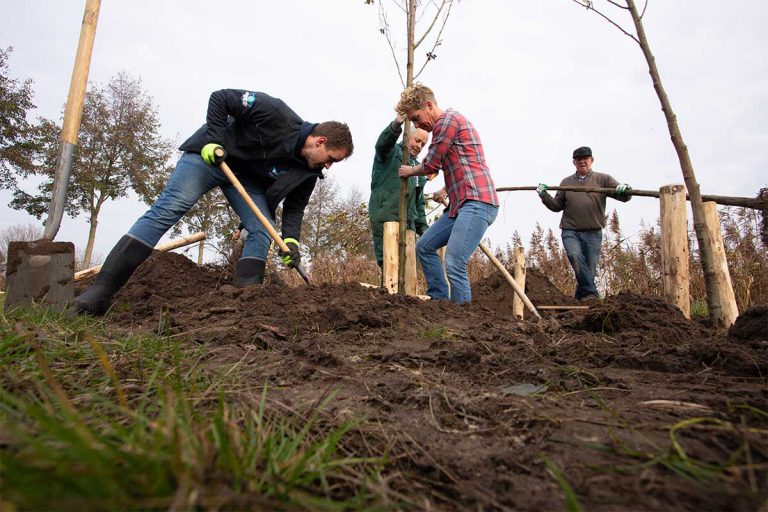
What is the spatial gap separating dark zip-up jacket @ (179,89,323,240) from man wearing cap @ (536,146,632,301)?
3.72 metres

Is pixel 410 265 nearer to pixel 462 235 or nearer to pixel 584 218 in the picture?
pixel 462 235

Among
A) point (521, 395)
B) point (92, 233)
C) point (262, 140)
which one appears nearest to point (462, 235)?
point (262, 140)

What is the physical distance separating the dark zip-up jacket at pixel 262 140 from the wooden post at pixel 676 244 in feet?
10.0

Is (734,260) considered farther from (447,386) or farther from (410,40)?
(447,386)

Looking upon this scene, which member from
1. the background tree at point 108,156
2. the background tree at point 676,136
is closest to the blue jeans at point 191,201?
the background tree at point 676,136

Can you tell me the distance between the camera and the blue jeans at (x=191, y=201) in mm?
3703

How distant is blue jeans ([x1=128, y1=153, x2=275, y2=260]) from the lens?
3703 mm

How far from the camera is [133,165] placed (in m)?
18.6

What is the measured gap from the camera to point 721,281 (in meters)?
3.30

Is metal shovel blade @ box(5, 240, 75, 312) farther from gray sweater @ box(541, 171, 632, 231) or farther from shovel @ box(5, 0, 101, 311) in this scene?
gray sweater @ box(541, 171, 632, 231)

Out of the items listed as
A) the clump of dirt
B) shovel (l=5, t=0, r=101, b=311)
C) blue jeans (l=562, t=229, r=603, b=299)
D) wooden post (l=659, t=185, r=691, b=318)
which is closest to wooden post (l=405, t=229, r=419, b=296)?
the clump of dirt

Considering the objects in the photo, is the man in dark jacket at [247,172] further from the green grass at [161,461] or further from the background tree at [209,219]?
the background tree at [209,219]

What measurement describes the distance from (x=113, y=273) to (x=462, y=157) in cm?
302

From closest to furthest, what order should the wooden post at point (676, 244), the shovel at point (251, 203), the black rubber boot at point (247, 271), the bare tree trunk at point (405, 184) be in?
1. the wooden post at point (676, 244)
2. the shovel at point (251, 203)
3. the black rubber boot at point (247, 271)
4. the bare tree trunk at point (405, 184)
